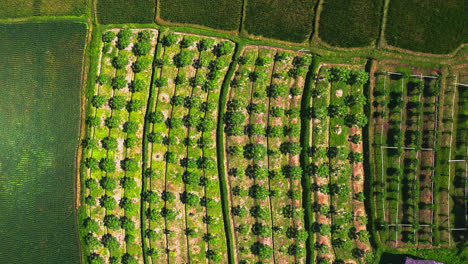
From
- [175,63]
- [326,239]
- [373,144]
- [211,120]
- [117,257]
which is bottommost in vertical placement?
[117,257]

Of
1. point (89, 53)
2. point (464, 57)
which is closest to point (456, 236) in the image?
point (464, 57)

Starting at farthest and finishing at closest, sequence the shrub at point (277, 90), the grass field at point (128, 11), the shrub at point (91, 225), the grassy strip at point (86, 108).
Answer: the grass field at point (128, 11) < the grassy strip at point (86, 108) < the shrub at point (91, 225) < the shrub at point (277, 90)

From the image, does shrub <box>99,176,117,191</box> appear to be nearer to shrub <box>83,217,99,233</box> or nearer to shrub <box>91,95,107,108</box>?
shrub <box>83,217,99,233</box>

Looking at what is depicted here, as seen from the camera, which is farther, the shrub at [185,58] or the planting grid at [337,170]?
the shrub at [185,58]

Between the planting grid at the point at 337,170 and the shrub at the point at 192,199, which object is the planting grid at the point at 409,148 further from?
the shrub at the point at 192,199

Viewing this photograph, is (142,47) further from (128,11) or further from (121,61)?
(128,11)

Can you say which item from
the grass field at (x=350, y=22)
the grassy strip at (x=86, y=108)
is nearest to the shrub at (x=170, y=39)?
the grassy strip at (x=86, y=108)

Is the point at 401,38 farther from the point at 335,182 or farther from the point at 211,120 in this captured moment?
the point at 211,120
